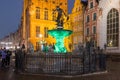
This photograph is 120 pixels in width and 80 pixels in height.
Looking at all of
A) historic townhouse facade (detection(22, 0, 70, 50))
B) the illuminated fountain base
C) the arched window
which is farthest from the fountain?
historic townhouse facade (detection(22, 0, 70, 50))

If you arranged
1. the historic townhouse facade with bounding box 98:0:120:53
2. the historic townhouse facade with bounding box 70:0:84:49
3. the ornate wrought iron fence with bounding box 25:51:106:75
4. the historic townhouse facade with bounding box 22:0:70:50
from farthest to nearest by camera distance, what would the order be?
the historic townhouse facade with bounding box 22:0:70:50 < the historic townhouse facade with bounding box 70:0:84:49 < the historic townhouse facade with bounding box 98:0:120:53 < the ornate wrought iron fence with bounding box 25:51:106:75

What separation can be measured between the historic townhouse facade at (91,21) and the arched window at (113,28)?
11.6 feet

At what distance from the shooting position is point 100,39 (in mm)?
50625

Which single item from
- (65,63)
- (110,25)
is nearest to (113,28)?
(110,25)

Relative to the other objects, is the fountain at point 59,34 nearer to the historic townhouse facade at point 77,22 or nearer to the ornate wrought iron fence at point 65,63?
the ornate wrought iron fence at point 65,63

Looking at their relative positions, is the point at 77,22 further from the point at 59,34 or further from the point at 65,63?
the point at 65,63

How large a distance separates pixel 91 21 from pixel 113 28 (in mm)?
7144

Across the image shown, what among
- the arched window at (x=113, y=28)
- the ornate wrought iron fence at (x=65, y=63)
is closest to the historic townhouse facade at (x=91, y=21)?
the arched window at (x=113, y=28)

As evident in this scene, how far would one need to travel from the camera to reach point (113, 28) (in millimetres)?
47500

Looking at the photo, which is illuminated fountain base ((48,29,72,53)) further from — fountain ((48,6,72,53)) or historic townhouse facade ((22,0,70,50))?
historic townhouse facade ((22,0,70,50))

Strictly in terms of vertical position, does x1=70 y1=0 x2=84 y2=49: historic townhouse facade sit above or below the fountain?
above

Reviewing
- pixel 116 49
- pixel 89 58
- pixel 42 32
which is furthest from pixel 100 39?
pixel 89 58

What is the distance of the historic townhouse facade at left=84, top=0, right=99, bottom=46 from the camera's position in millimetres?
52206

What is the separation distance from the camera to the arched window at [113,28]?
46.4 metres
